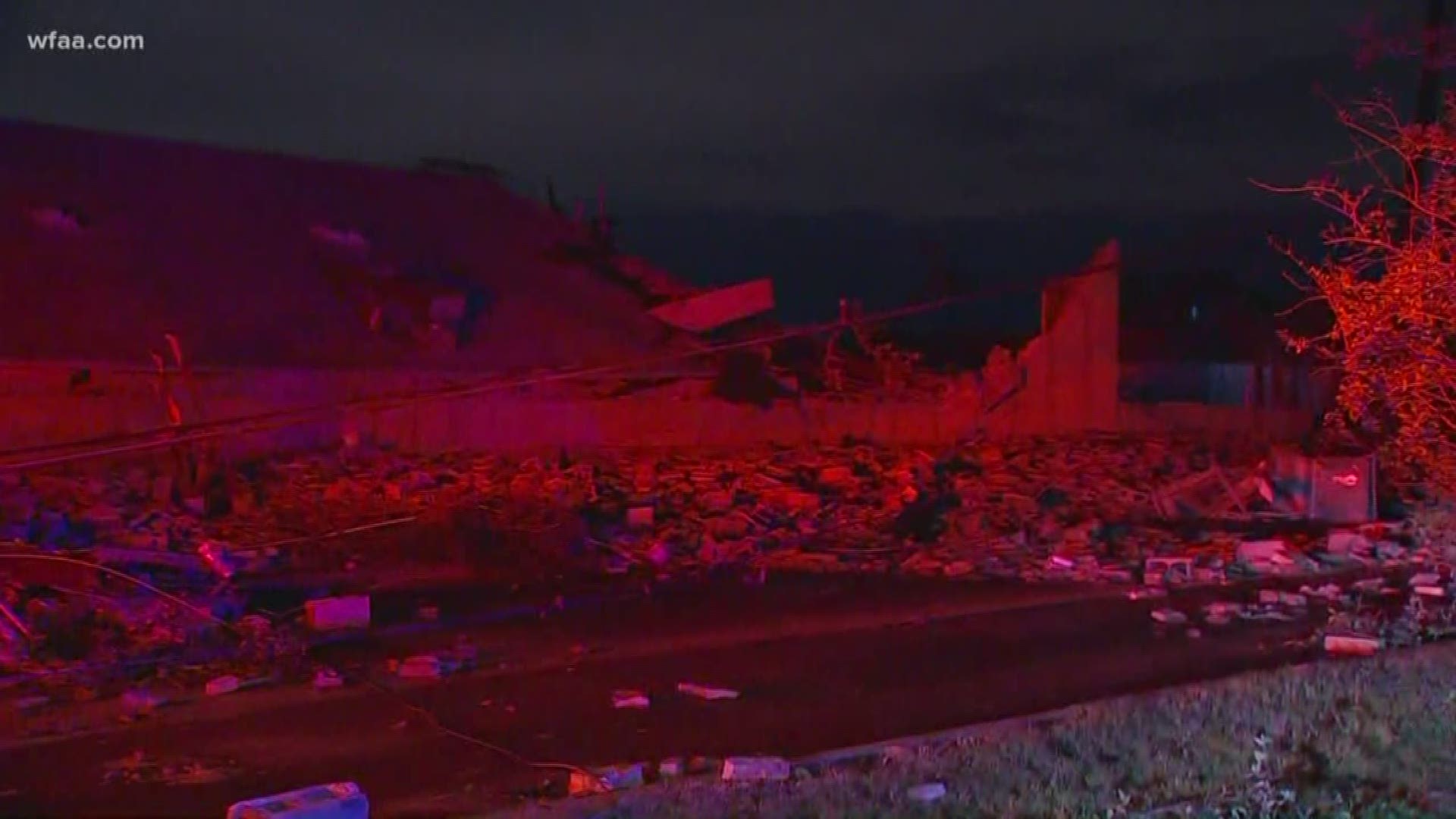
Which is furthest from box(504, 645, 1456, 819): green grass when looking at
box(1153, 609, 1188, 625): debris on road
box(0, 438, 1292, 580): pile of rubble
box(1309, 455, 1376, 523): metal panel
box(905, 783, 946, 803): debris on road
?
box(1309, 455, 1376, 523): metal panel

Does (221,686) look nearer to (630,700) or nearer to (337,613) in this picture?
(337,613)

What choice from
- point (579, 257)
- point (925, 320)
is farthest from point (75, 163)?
point (925, 320)

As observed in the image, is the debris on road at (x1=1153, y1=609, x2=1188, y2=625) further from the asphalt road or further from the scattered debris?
the scattered debris

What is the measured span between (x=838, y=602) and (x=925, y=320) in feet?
64.9

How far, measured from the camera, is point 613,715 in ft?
33.8

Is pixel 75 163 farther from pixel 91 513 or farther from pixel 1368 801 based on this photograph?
pixel 1368 801

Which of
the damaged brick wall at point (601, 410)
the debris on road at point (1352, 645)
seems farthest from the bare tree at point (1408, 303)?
the damaged brick wall at point (601, 410)

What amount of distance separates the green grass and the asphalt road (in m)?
1.40

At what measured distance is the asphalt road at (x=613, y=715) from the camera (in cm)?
857

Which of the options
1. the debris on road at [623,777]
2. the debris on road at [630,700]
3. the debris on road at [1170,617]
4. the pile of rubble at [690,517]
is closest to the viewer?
the debris on road at [623,777]

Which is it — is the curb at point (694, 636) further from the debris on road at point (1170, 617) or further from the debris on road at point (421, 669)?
the debris on road at point (1170, 617)

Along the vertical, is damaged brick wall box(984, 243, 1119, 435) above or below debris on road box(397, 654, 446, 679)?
above

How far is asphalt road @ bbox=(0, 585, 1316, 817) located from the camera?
8.57 meters

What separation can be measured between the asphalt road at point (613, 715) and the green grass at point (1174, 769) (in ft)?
4.58
